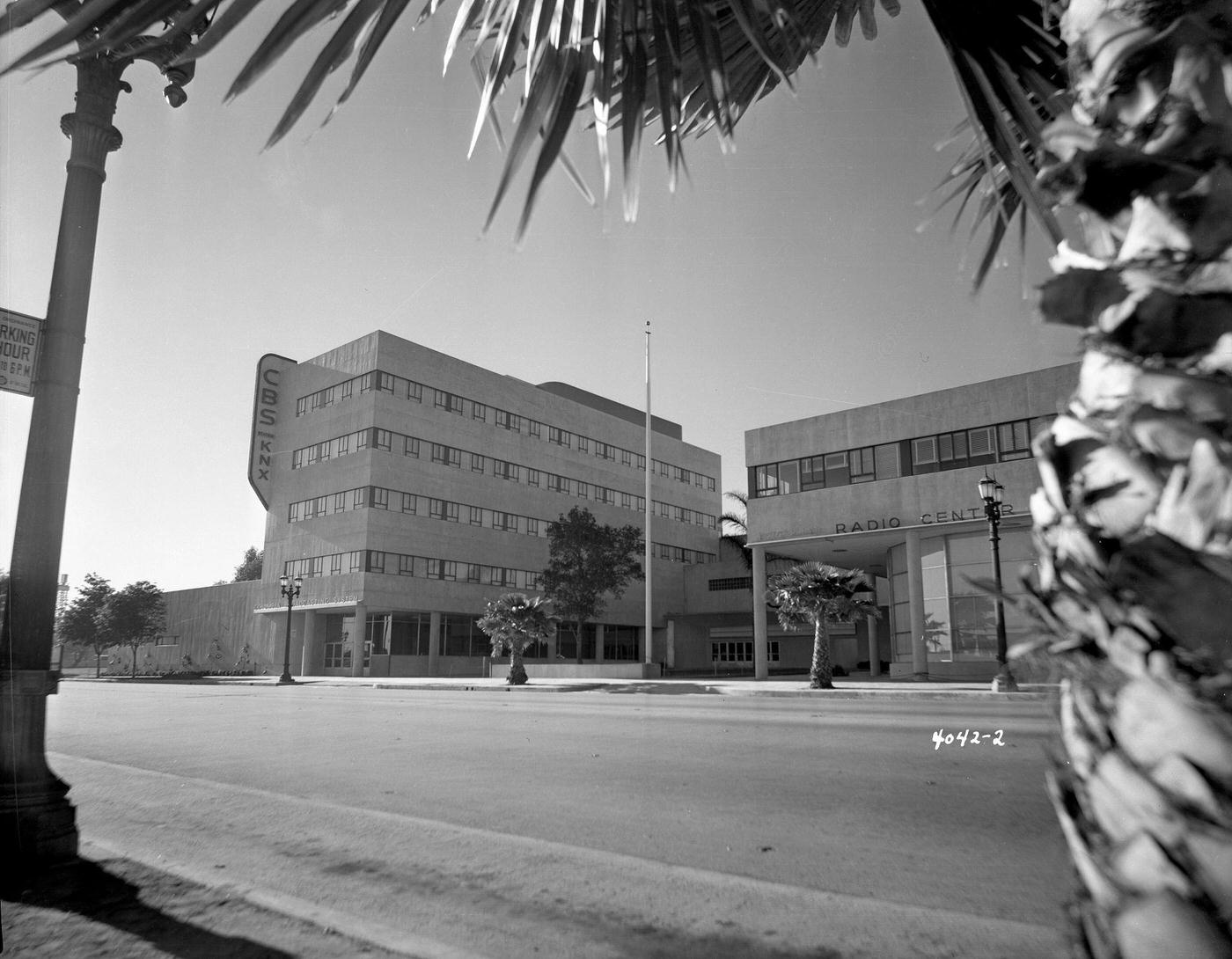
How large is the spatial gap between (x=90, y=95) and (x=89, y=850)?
14.4ft

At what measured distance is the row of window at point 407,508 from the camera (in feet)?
170

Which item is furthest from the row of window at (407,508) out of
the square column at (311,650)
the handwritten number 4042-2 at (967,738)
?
the handwritten number 4042-2 at (967,738)

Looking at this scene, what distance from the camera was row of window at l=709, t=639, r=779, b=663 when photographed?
197 ft

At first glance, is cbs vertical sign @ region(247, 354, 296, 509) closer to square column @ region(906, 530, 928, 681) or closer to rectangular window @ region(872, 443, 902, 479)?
rectangular window @ region(872, 443, 902, 479)

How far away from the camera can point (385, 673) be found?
5072 cm

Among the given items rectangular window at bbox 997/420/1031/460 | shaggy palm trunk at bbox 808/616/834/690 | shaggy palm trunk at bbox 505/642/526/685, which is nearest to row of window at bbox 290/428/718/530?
shaggy palm trunk at bbox 505/642/526/685

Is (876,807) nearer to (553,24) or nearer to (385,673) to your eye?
(553,24)

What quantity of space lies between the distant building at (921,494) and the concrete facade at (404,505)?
1717 cm

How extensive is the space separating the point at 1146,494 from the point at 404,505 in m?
53.7

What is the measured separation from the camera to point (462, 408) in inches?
2266

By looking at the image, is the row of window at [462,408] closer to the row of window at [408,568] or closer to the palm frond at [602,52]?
the row of window at [408,568]

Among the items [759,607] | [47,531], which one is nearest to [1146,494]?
[47,531]

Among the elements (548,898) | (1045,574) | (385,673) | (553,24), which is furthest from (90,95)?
(385,673)

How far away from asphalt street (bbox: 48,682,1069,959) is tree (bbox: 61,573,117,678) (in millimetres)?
58773
